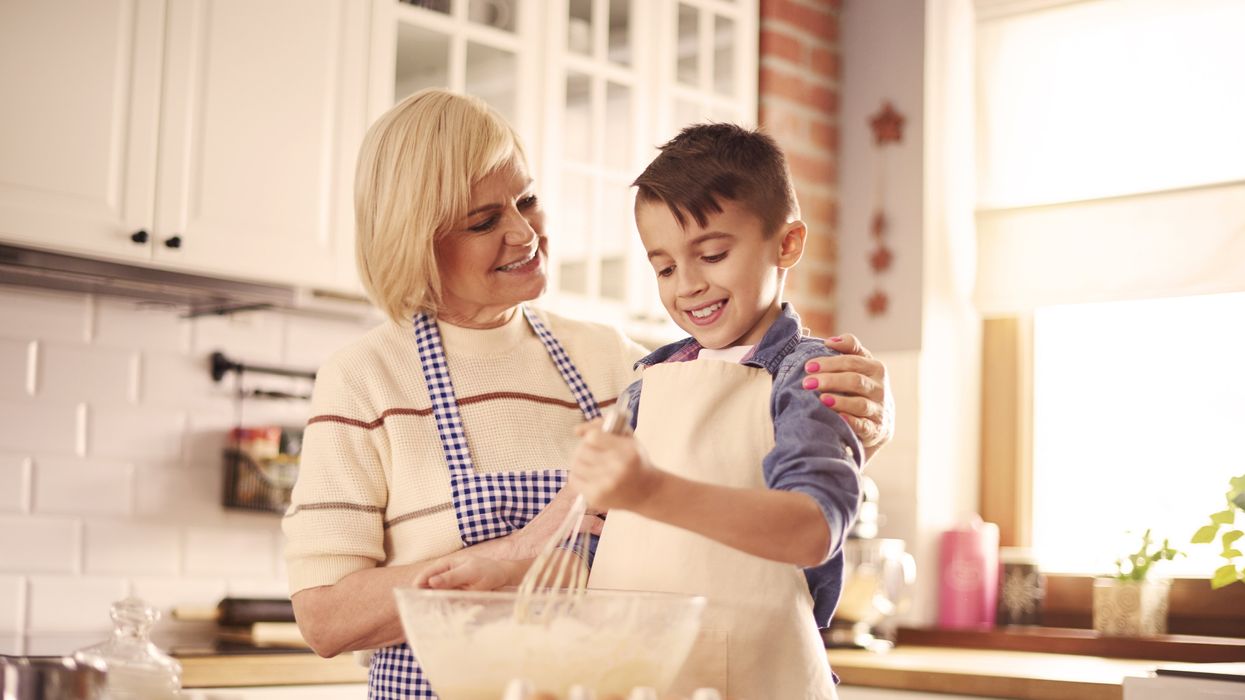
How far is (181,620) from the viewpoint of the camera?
2.73 m

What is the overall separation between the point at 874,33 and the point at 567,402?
2523 millimetres

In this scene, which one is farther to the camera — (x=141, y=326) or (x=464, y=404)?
(x=141, y=326)

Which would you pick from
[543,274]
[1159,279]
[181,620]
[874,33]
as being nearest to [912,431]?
[1159,279]

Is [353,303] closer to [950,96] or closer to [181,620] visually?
[181,620]

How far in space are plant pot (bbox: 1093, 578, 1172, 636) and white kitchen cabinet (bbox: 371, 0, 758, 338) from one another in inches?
47.2

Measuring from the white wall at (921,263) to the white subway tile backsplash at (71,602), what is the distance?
1.90 metres

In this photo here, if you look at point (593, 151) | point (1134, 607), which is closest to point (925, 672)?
point (1134, 607)

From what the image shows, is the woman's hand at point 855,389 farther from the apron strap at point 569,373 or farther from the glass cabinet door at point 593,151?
the glass cabinet door at point 593,151

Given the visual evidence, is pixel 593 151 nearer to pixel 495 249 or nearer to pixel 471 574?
pixel 495 249

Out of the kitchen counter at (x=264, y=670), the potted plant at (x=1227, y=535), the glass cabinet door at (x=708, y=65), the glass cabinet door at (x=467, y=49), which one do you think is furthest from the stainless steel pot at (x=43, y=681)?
the glass cabinet door at (x=708, y=65)

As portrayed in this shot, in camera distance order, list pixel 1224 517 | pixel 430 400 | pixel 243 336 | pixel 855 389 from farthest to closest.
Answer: pixel 243 336 → pixel 1224 517 → pixel 430 400 → pixel 855 389

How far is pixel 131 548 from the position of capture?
2713mm

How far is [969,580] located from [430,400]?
7.33 ft

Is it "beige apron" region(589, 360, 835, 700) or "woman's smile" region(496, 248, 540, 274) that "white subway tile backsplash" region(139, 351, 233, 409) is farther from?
"beige apron" region(589, 360, 835, 700)
